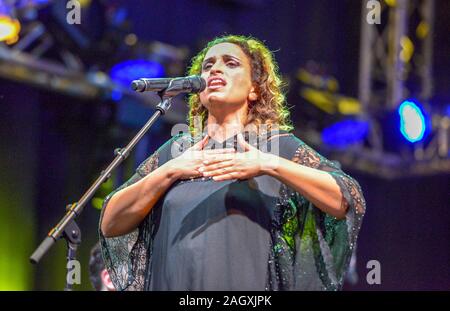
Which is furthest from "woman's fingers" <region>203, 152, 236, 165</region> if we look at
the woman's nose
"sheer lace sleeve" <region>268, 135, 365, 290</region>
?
the woman's nose

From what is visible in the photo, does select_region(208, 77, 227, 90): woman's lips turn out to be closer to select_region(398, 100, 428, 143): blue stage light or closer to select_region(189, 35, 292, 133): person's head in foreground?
select_region(189, 35, 292, 133): person's head in foreground

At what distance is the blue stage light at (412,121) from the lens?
6.77 m

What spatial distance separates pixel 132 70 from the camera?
620cm

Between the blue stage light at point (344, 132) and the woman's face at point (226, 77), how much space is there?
3.96 m

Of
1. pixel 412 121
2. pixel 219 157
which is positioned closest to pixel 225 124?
pixel 219 157

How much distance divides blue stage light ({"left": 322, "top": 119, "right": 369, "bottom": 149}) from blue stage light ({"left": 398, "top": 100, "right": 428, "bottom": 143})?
39 centimetres

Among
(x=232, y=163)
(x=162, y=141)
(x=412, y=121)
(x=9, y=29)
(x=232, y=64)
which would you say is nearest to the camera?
(x=232, y=163)

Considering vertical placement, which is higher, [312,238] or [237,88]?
[237,88]

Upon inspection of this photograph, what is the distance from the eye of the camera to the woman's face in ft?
10.7

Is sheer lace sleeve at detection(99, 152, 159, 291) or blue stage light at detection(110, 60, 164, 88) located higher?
blue stage light at detection(110, 60, 164, 88)

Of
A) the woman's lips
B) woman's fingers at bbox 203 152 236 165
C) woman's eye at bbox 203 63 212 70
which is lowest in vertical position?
woman's fingers at bbox 203 152 236 165

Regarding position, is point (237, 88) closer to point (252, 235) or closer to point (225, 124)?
point (225, 124)

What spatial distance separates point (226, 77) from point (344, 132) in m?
4.26

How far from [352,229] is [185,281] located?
2.12ft
